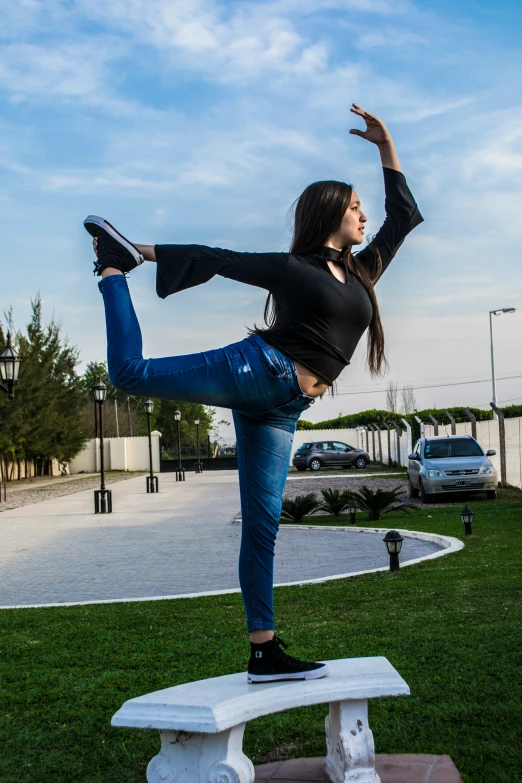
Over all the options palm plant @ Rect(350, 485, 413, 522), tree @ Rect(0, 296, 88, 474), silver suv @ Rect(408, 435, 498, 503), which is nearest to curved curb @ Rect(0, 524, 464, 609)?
palm plant @ Rect(350, 485, 413, 522)

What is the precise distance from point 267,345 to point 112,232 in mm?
694

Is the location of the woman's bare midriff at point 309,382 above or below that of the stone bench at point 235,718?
above

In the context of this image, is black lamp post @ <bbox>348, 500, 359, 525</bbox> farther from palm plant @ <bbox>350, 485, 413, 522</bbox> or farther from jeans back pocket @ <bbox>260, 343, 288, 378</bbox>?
jeans back pocket @ <bbox>260, 343, 288, 378</bbox>

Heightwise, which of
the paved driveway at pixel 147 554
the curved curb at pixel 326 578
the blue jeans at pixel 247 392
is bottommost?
the paved driveway at pixel 147 554

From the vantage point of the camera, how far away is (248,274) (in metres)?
3.06

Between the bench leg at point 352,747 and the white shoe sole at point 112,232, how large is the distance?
183 centimetres

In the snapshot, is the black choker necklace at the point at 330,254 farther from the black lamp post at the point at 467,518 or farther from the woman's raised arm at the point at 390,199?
the black lamp post at the point at 467,518

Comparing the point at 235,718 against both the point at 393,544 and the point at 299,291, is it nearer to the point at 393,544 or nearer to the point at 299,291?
the point at 299,291

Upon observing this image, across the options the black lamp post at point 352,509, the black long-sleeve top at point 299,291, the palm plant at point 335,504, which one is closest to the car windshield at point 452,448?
the palm plant at point 335,504

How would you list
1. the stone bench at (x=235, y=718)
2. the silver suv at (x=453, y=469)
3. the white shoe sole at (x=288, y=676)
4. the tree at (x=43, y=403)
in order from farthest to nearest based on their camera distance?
the tree at (x=43, y=403) < the silver suv at (x=453, y=469) < the white shoe sole at (x=288, y=676) < the stone bench at (x=235, y=718)

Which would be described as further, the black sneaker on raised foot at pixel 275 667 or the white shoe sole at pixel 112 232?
the black sneaker on raised foot at pixel 275 667

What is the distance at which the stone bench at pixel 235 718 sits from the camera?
117 inches

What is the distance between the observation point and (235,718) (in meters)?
2.96

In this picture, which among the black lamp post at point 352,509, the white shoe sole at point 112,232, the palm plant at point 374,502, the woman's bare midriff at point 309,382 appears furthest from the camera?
the palm plant at point 374,502
